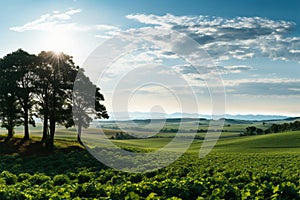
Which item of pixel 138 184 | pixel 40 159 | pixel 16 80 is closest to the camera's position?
pixel 138 184

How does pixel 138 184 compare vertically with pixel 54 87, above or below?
below

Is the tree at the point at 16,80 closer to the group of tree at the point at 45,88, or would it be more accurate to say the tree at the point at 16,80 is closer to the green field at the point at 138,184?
the group of tree at the point at 45,88

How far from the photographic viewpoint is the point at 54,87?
5200 centimetres

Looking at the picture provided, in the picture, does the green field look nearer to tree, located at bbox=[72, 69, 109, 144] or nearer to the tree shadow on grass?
the tree shadow on grass

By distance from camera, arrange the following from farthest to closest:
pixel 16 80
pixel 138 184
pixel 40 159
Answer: pixel 16 80
pixel 40 159
pixel 138 184

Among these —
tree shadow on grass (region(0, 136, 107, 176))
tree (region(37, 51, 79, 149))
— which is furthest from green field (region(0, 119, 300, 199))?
tree (region(37, 51, 79, 149))

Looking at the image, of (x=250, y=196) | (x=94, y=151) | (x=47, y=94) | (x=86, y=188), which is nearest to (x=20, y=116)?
(x=47, y=94)

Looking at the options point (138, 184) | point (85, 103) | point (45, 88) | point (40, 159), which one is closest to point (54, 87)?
point (45, 88)

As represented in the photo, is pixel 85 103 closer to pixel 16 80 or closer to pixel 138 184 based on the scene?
pixel 16 80

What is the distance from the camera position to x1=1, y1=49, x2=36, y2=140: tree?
5119 centimetres

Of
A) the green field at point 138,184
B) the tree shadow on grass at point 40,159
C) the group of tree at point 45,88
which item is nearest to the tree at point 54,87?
the group of tree at point 45,88

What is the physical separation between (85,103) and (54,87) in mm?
5055

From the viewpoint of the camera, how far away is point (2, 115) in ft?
176

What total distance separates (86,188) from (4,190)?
3.56 meters
